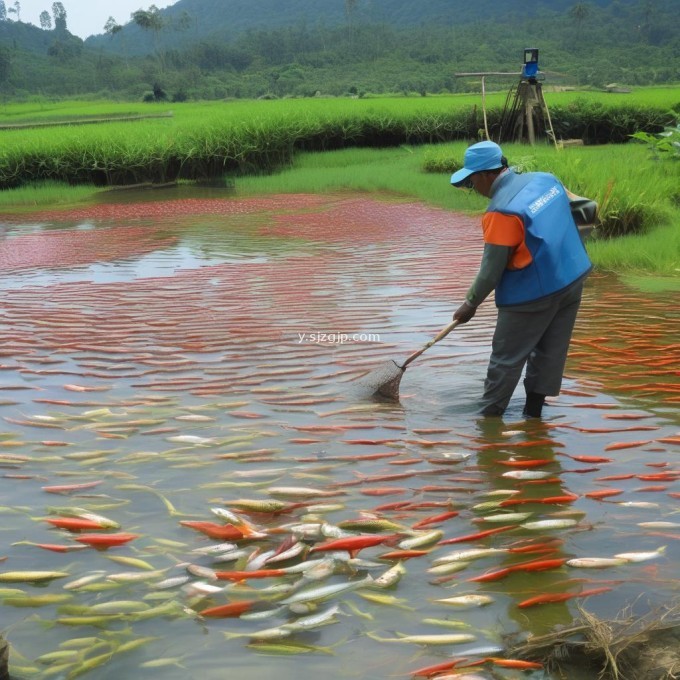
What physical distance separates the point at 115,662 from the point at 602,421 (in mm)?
2667

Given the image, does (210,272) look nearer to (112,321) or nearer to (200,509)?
(112,321)

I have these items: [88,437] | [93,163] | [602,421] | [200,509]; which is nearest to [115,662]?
[200,509]

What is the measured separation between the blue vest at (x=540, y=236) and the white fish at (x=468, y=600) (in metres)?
1.58

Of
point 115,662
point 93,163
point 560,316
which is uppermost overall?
point 93,163

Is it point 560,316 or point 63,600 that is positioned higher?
point 560,316

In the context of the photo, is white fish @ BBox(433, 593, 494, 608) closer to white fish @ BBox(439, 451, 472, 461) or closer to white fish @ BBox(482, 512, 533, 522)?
white fish @ BBox(482, 512, 533, 522)

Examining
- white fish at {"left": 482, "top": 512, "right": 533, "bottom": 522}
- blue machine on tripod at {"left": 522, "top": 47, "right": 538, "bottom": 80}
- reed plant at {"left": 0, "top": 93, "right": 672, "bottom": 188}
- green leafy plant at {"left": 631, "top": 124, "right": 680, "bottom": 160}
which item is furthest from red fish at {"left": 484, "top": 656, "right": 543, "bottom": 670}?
blue machine on tripod at {"left": 522, "top": 47, "right": 538, "bottom": 80}

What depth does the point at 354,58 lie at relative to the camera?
6981 centimetres

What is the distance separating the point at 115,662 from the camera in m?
2.50

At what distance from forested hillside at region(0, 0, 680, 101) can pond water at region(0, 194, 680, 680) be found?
38.4 metres

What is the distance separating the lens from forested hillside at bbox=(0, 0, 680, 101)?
5231cm

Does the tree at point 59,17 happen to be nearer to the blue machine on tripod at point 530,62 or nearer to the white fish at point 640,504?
the blue machine on tripod at point 530,62

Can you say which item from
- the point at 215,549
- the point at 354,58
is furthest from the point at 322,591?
the point at 354,58

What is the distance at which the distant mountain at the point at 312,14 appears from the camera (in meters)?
104
